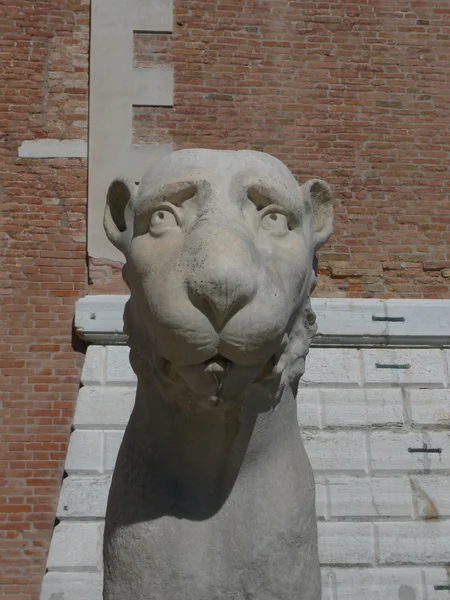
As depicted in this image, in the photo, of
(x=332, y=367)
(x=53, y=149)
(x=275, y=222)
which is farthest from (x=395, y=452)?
(x=275, y=222)

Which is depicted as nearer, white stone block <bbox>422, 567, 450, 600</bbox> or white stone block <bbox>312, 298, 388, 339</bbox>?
white stone block <bbox>422, 567, 450, 600</bbox>

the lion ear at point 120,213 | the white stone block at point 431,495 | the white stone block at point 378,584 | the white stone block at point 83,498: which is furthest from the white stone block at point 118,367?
the lion ear at point 120,213

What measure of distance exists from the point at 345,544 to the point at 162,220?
12.6 feet

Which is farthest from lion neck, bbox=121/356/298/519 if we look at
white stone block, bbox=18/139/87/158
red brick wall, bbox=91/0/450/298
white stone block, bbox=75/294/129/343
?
white stone block, bbox=18/139/87/158

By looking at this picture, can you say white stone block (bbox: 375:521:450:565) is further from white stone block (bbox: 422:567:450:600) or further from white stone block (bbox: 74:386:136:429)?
white stone block (bbox: 74:386:136:429)

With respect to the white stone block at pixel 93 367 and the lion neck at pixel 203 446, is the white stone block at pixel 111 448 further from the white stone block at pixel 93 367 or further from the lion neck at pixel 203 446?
the lion neck at pixel 203 446

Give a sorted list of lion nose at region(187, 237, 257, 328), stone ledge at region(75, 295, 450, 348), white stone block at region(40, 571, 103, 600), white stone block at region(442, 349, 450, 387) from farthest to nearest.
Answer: white stone block at region(442, 349, 450, 387) → stone ledge at region(75, 295, 450, 348) → white stone block at region(40, 571, 103, 600) → lion nose at region(187, 237, 257, 328)

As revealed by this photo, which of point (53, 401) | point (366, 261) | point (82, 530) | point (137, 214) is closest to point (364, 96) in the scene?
point (366, 261)

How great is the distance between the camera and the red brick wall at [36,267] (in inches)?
232

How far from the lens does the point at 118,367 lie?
6.04 meters

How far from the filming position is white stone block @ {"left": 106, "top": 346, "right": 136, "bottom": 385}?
19.7ft

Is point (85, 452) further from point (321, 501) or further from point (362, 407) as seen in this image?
point (362, 407)

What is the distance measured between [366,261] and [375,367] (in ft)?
2.31

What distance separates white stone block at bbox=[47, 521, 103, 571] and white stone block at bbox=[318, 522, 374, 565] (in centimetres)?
131
